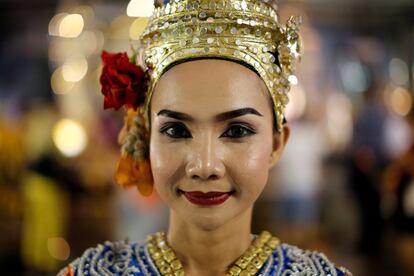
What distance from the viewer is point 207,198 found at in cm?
167

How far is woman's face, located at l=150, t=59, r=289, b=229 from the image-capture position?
1661 mm

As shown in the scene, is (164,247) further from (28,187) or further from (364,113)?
(364,113)

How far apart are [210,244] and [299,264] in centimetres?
26

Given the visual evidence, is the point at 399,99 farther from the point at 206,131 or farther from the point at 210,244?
the point at 206,131

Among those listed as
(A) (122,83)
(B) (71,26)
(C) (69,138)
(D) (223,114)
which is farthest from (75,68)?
(D) (223,114)

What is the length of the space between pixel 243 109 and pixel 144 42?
15.3 inches

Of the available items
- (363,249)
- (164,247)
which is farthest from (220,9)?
(363,249)

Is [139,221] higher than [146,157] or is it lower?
lower

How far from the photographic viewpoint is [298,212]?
5535 millimetres

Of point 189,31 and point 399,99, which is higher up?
point 399,99

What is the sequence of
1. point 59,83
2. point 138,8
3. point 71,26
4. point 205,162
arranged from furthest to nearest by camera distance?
point 59,83 < point 71,26 < point 138,8 < point 205,162

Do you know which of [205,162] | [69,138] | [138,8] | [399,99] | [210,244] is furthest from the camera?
[399,99]

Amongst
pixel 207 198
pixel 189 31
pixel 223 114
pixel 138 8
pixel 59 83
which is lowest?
pixel 207 198

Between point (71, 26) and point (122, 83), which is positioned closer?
point (122, 83)
